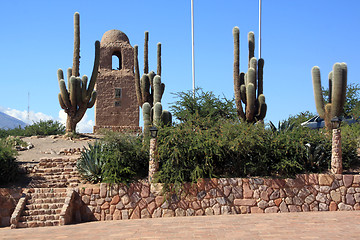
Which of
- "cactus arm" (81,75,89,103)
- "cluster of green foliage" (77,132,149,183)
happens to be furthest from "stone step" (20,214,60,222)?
"cactus arm" (81,75,89,103)

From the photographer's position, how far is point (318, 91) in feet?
63.5

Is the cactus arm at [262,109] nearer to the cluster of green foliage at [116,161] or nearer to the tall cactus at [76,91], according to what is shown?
the cluster of green foliage at [116,161]

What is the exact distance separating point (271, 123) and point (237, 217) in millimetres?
4495

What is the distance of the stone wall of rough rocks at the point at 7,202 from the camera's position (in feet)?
47.9

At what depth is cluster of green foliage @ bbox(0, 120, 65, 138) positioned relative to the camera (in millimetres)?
30734

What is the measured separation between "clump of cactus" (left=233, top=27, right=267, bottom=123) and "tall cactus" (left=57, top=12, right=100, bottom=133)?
9.37 meters

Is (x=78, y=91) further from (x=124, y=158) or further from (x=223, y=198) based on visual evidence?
(x=223, y=198)

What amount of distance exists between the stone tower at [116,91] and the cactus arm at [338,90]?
1624 cm

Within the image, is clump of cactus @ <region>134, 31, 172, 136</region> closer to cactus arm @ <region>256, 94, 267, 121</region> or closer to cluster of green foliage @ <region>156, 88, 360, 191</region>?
cluster of green foliage @ <region>156, 88, 360, 191</region>

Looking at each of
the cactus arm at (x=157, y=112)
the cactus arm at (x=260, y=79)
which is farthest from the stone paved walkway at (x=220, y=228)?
the cactus arm at (x=260, y=79)

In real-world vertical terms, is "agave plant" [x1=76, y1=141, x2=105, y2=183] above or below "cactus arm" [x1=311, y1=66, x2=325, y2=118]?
below

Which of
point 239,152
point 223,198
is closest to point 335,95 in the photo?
point 239,152

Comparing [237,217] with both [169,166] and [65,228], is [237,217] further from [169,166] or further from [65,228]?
[65,228]

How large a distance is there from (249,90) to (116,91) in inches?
524
